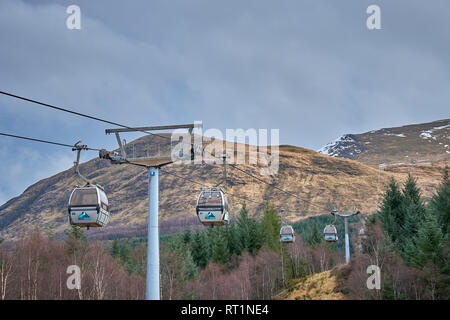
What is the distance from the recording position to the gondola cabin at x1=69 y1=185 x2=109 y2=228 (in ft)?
54.6

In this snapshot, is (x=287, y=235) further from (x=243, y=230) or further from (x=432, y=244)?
(x=243, y=230)

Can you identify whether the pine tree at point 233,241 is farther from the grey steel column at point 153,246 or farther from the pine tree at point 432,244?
the grey steel column at point 153,246

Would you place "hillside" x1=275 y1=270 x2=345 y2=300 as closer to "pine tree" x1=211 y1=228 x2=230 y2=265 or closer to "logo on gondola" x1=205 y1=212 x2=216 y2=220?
"pine tree" x1=211 y1=228 x2=230 y2=265

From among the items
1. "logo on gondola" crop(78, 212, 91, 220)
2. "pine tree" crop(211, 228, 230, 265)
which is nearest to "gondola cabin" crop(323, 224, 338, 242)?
"pine tree" crop(211, 228, 230, 265)

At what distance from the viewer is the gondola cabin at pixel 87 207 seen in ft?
54.6

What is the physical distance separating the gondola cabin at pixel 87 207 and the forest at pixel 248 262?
96.0 feet

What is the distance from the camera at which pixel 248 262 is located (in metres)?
75.2

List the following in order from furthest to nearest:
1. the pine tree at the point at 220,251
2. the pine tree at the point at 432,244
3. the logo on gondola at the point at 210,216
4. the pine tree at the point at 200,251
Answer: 1. the pine tree at the point at 200,251
2. the pine tree at the point at 220,251
3. the pine tree at the point at 432,244
4. the logo on gondola at the point at 210,216

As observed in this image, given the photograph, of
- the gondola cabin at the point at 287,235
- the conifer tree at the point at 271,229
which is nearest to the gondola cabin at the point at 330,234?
the gondola cabin at the point at 287,235

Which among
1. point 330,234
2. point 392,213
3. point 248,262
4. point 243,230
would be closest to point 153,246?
point 392,213

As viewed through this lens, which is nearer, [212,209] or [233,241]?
[212,209]

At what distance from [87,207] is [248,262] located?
61081mm
